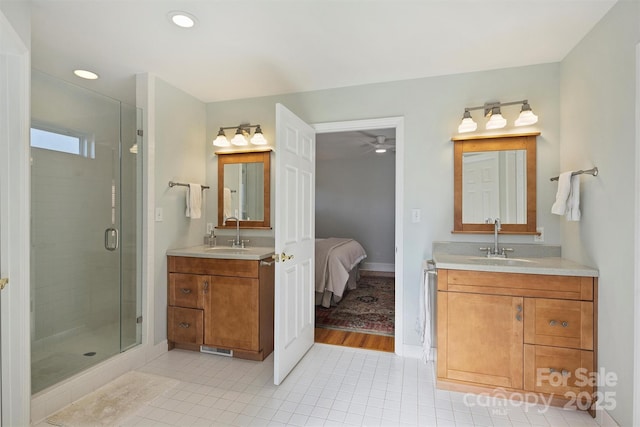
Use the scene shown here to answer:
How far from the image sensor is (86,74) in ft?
8.31

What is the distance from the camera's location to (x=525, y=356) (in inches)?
74.9

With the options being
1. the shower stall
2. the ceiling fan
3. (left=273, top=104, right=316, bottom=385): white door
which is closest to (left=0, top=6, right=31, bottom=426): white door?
the shower stall

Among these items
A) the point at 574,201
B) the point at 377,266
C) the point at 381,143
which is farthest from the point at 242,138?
the point at 377,266

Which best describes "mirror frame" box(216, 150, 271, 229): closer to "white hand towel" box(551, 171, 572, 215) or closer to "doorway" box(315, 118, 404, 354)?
"doorway" box(315, 118, 404, 354)

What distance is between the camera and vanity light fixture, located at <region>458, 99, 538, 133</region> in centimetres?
226

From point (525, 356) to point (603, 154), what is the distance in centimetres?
133

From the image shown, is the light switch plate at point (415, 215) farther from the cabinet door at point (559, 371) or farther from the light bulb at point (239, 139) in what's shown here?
the light bulb at point (239, 139)

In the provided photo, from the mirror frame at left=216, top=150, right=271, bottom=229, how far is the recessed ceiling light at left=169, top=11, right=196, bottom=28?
1.31 m

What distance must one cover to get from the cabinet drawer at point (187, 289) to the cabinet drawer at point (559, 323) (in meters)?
2.42

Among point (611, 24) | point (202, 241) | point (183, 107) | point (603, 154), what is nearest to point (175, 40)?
point (183, 107)

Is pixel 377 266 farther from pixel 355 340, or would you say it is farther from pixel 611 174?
pixel 611 174

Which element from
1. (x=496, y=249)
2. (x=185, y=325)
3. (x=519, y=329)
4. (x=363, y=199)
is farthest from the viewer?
(x=363, y=199)

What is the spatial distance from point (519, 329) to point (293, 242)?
5.39 feet

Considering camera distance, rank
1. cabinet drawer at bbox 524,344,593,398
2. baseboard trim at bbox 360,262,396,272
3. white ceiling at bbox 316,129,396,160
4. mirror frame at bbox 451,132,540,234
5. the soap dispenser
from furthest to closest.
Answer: baseboard trim at bbox 360,262,396,272 → white ceiling at bbox 316,129,396,160 → the soap dispenser → mirror frame at bbox 451,132,540,234 → cabinet drawer at bbox 524,344,593,398
